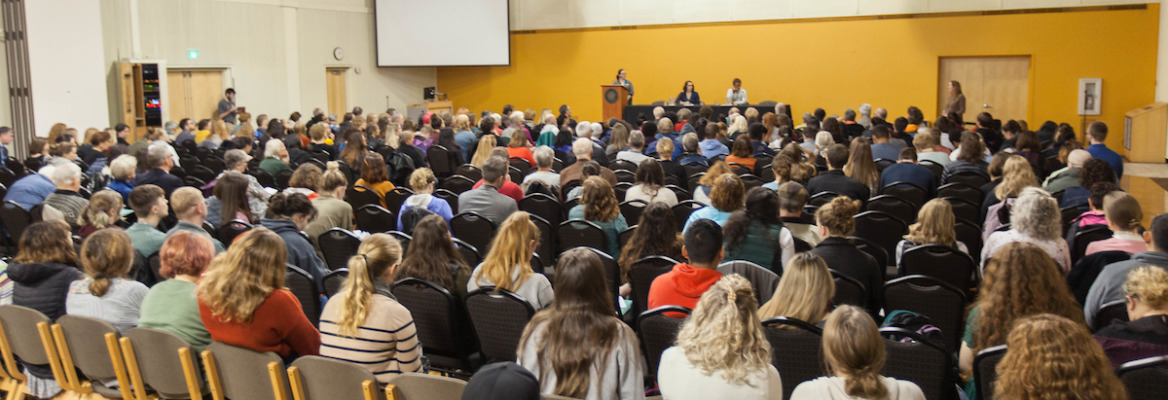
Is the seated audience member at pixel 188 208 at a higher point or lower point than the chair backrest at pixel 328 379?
higher

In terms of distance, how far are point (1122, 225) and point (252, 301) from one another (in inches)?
176

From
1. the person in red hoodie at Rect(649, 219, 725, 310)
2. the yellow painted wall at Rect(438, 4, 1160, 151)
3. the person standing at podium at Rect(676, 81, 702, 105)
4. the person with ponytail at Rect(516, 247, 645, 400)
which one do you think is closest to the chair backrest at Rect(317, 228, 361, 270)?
the person in red hoodie at Rect(649, 219, 725, 310)

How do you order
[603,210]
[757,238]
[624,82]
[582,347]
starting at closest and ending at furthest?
[582,347], [757,238], [603,210], [624,82]

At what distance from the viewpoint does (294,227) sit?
5410mm

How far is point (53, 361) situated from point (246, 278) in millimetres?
1333

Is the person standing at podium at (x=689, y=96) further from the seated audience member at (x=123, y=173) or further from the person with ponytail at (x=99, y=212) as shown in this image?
the person with ponytail at (x=99, y=212)

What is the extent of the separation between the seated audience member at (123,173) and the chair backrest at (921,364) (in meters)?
6.96

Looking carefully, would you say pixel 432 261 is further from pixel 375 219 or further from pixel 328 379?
pixel 375 219

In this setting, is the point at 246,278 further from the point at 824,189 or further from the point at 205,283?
the point at 824,189

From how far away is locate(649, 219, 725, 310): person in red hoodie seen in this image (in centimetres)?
418

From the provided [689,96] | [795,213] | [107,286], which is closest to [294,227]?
[107,286]

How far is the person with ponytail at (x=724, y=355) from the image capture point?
117 inches

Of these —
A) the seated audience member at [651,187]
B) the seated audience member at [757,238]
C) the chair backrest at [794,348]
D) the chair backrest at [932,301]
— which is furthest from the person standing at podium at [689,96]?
the chair backrest at [794,348]

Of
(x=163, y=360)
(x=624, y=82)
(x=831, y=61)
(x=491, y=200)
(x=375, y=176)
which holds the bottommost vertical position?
(x=163, y=360)
